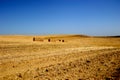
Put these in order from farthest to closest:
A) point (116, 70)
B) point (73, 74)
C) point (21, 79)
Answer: point (116, 70) → point (73, 74) → point (21, 79)

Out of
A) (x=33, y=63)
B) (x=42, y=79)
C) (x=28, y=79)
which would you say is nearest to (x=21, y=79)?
(x=28, y=79)

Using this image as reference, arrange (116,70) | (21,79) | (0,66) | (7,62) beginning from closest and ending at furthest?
(21,79)
(116,70)
(0,66)
(7,62)

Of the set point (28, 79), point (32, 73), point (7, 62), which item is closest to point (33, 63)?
point (7, 62)

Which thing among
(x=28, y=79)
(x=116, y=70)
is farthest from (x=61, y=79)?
(x=116, y=70)

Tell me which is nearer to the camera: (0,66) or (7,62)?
(0,66)

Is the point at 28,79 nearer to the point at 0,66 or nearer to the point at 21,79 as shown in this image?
the point at 21,79

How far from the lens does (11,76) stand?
11227mm

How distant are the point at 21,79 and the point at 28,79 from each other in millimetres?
375

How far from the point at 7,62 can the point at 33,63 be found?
194 cm

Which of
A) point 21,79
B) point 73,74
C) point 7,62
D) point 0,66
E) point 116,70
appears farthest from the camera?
point 7,62

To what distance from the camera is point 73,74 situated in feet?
38.3

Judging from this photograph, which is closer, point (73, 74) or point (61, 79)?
point (61, 79)

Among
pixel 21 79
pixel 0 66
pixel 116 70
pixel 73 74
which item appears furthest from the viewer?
pixel 0 66

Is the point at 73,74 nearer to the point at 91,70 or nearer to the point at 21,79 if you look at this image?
the point at 91,70
